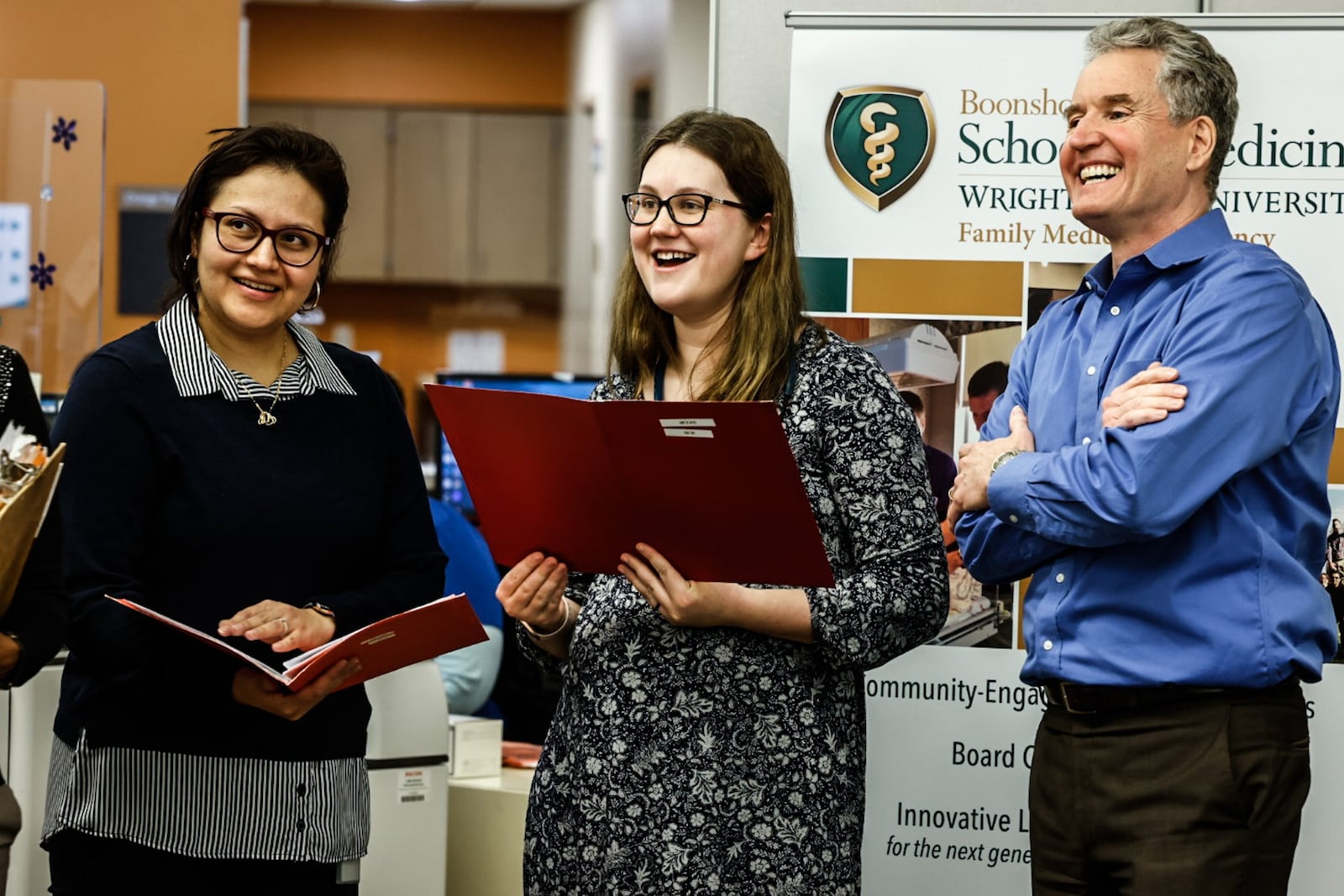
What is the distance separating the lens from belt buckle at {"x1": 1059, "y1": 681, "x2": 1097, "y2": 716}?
1784mm

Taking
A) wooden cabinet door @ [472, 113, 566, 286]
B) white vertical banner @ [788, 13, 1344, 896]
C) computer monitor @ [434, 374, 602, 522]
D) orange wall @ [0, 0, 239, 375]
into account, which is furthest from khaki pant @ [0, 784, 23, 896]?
wooden cabinet door @ [472, 113, 566, 286]

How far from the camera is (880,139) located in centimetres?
272

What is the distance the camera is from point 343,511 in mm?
1891

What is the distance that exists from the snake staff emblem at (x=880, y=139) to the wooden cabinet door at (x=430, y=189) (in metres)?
7.29

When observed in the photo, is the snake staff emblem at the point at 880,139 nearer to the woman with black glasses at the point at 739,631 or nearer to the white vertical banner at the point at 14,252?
the woman with black glasses at the point at 739,631

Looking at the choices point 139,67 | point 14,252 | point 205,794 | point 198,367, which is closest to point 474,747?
point 205,794

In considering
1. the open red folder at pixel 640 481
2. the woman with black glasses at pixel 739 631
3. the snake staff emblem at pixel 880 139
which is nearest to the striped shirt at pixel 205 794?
the woman with black glasses at pixel 739 631

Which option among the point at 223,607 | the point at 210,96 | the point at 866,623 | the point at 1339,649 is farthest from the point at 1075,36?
the point at 210,96

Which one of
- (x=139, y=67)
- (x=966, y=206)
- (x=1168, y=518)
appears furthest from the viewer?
(x=139, y=67)

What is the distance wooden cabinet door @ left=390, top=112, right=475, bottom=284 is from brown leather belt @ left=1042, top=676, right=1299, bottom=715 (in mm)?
8336

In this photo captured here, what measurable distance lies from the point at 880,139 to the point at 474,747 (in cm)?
157

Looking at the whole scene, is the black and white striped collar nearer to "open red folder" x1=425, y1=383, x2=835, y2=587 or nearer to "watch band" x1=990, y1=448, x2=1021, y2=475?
"open red folder" x1=425, y1=383, x2=835, y2=587

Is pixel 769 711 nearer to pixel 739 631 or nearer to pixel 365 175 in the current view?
pixel 739 631

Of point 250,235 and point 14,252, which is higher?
point 14,252
